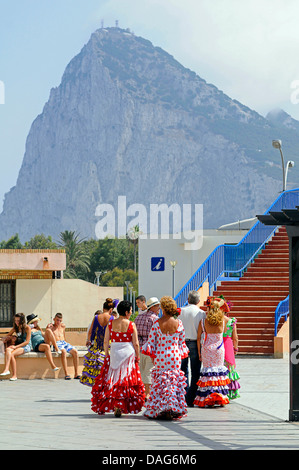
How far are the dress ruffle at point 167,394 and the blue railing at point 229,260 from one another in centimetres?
1373

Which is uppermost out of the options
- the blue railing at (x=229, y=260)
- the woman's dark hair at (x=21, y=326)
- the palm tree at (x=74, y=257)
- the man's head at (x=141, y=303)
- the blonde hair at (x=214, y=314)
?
the palm tree at (x=74, y=257)

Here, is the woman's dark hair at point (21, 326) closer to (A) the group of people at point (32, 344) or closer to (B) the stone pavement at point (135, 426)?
(A) the group of people at point (32, 344)

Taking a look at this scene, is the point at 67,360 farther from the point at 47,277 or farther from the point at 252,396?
the point at 47,277

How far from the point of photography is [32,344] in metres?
17.1

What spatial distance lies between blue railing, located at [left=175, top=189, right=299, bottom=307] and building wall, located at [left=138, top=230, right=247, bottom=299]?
16646mm

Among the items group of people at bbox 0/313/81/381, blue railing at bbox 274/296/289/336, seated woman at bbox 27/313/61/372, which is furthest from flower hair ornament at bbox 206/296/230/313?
blue railing at bbox 274/296/289/336

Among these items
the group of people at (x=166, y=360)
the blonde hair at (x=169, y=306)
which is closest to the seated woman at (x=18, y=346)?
the group of people at (x=166, y=360)

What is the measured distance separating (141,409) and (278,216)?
10.6 feet

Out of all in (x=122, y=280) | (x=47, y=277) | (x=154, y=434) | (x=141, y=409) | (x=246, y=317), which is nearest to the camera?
(x=154, y=434)

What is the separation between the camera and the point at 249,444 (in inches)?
342

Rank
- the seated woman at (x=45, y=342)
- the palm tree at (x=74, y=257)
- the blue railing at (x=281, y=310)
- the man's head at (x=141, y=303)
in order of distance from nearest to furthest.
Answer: the man's head at (x=141, y=303)
the seated woman at (x=45, y=342)
the blue railing at (x=281, y=310)
the palm tree at (x=74, y=257)

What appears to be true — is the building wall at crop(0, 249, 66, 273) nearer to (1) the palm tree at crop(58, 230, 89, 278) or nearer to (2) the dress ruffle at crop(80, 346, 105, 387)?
(2) the dress ruffle at crop(80, 346, 105, 387)

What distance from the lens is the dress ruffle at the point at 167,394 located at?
442 inches
